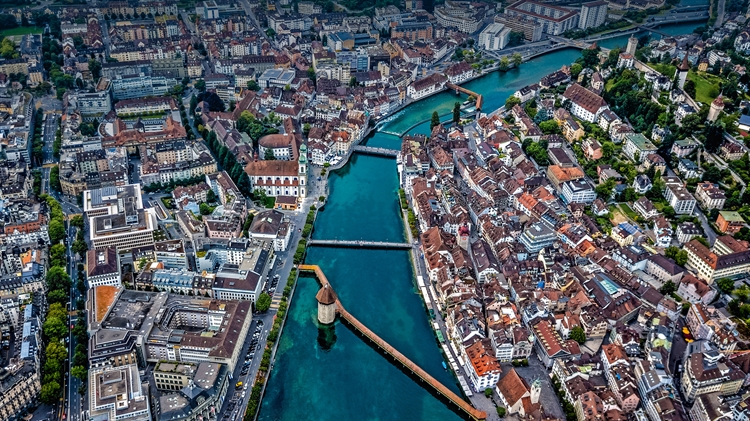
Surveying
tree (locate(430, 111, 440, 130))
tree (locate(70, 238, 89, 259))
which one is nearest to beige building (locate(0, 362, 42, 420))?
tree (locate(70, 238, 89, 259))

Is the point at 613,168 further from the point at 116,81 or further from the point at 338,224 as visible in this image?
the point at 116,81

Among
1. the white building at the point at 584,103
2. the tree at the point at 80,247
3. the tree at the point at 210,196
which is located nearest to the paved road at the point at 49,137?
the tree at the point at 80,247

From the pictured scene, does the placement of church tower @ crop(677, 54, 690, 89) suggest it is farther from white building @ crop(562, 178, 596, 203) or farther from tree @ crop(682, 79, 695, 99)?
white building @ crop(562, 178, 596, 203)

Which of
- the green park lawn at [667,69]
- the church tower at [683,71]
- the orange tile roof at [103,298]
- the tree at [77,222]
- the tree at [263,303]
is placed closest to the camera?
the orange tile roof at [103,298]

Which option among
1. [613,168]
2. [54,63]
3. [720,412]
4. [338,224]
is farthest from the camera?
[54,63]

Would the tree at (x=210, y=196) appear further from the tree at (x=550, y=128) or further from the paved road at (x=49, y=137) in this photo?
the tree at (x=550, y=128)

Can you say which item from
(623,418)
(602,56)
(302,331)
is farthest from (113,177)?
(602,56)
